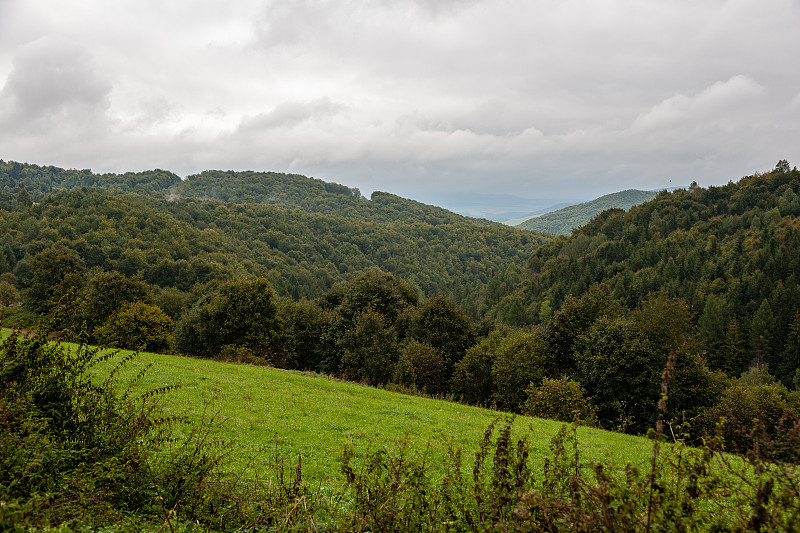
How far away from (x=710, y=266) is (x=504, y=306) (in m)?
53.3

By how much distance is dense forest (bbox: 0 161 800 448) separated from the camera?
28453 millimetres

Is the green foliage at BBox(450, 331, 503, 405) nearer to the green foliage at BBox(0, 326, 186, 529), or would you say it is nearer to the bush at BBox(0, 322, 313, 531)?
the bush at BBox(0, 322, 313, 531)

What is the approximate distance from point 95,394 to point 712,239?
149484 millimetres

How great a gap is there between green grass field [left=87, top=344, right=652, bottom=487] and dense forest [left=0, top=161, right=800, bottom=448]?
143 inches

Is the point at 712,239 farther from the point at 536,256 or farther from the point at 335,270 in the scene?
the point at 335,270

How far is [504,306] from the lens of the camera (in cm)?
12194

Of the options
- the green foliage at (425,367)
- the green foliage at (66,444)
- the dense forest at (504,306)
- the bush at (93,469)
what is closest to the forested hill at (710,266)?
the dense forest at (504,306)

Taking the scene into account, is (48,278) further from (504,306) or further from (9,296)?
(504,306)

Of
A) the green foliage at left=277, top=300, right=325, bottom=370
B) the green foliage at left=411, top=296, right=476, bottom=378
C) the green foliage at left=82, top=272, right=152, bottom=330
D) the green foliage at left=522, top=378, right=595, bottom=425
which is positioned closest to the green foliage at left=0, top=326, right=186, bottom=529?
the green foliage at left=522, top=378, right=595, bottom=425

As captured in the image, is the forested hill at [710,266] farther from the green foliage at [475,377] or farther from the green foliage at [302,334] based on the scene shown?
the green foliage at [302,334]

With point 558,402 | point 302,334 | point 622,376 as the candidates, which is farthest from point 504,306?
point 558,402

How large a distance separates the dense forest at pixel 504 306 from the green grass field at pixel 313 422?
11.9ft

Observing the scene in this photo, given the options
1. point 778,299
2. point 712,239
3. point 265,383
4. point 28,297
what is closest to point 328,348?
point 265,383

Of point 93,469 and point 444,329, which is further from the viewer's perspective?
point 444,329
